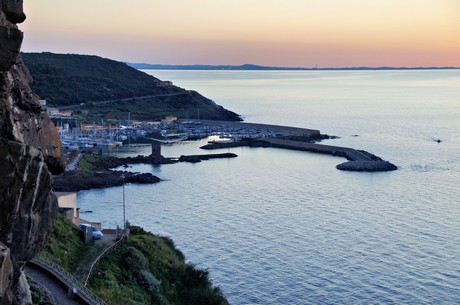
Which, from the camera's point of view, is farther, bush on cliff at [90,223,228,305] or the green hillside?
the green hillside

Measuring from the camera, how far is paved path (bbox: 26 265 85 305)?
12.6 metres

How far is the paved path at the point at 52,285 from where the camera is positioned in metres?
12.6

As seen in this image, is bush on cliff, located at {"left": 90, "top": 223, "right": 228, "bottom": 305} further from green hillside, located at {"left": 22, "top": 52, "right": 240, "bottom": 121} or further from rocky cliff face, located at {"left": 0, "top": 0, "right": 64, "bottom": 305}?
green hillside, located at {"left": 22, "top": 52, "right": 240, "bottom": 121}

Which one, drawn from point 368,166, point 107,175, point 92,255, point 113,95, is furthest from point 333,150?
point 113,95

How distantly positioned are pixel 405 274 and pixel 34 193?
18.1 meters

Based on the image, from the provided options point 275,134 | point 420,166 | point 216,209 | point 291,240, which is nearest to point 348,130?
point 275,134

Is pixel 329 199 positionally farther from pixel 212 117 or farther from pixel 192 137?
pixel 212 117

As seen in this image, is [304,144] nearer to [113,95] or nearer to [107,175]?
[107,175]

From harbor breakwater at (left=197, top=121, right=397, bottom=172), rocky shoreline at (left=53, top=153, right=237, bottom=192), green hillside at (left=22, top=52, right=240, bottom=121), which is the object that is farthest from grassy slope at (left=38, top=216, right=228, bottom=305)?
green hillside at (left=22, top=52, right=240, bottom=121)

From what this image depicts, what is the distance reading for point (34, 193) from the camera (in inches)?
320

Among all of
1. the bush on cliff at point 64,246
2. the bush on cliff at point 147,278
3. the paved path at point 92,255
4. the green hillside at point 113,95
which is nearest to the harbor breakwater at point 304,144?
the green hillside at point 113,95

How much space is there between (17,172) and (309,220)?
25286 millimetres

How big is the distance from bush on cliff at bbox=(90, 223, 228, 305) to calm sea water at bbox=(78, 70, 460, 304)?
6.50ft

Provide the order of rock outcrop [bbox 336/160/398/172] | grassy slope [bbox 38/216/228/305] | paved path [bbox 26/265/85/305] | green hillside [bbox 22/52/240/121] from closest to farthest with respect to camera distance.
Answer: paved path [bbox 26/265/85/305], grassy slope [bbox 38/216/228/305], rock outcrop [bbox 336/160/398/172], green hillside [bbox 22/52/240/121]
